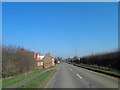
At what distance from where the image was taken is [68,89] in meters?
17.0

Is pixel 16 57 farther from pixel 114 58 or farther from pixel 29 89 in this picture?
pixel 114 58

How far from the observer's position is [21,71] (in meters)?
38.4

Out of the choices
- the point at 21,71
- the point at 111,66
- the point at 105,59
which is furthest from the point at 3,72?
the point at 105,59

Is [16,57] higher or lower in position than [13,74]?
higher

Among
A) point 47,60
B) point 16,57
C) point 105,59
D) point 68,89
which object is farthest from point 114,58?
point 47,60

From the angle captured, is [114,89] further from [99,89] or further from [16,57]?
→ [16,57]

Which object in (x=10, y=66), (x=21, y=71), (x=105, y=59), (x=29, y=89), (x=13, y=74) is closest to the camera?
(x=29, y=89)

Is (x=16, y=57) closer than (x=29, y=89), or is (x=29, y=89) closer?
(x=29, y=89)

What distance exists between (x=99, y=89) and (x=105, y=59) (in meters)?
41.0

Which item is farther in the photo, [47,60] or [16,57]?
[47,60]

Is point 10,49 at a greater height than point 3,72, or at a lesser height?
greater

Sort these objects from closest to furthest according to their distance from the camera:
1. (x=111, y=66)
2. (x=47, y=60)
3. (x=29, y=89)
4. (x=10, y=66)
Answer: (x=29, y=89) < (x=10, y=66) < (x=111, y=66) < (x=47, y=60)

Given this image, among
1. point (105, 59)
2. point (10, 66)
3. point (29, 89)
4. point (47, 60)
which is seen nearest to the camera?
point (29, 89)

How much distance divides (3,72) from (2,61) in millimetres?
1561
